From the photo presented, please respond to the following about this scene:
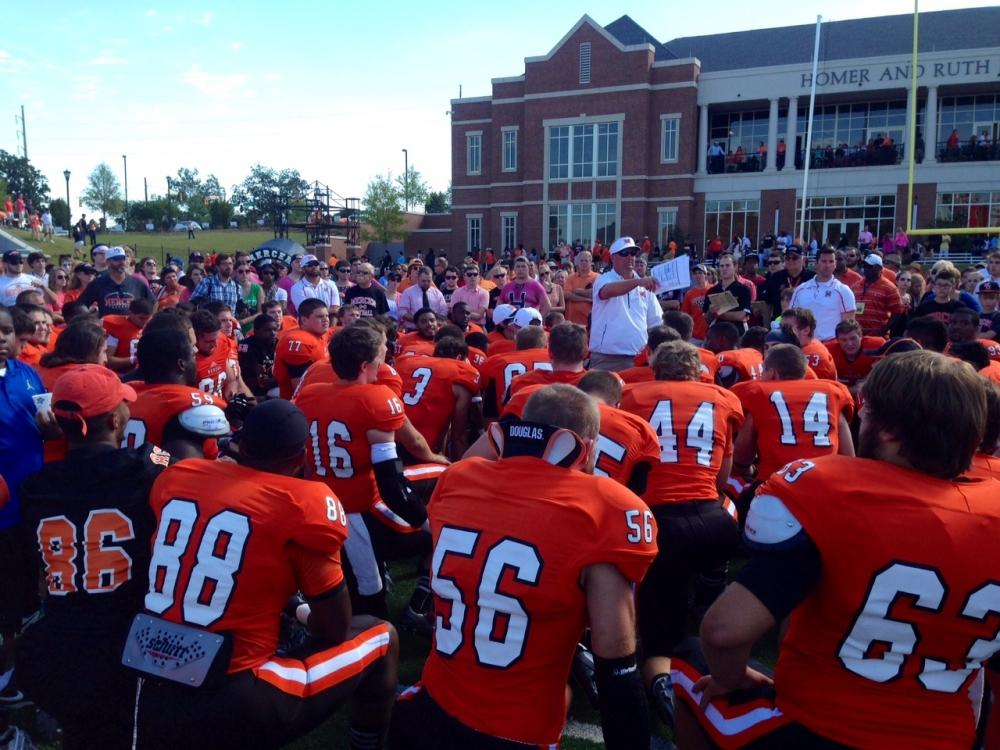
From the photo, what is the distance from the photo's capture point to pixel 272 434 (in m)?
2.86

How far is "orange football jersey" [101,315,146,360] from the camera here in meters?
7.53

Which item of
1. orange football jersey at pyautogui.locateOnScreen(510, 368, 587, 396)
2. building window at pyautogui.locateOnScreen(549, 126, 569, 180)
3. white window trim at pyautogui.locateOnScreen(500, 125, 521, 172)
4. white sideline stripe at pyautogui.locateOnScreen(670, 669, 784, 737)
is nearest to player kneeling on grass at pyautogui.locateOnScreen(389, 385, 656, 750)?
white sideline stripe at pyautogui.locateOnScreen(670, 669, 784, 737)

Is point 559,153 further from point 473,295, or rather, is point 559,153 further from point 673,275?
point 673,275

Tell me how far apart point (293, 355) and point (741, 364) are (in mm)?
3983

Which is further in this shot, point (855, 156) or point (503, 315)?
point (855, 156)

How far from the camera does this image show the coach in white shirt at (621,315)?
→ 756 cm

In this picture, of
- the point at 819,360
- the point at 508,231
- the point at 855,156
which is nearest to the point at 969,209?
the point at 855,156

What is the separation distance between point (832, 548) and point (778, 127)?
41251mm

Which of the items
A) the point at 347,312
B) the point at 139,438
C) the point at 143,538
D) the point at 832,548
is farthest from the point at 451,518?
the point at 347,312

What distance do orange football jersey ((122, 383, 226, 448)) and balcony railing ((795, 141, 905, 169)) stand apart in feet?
125

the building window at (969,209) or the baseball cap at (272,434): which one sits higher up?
the building window at (969,209)

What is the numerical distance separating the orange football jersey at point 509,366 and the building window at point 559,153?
118ft

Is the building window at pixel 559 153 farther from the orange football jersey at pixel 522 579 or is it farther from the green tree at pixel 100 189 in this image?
the green tree at pixel 100 189

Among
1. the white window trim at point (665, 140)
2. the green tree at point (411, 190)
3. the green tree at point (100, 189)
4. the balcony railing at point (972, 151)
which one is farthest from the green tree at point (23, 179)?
the balcony railing at point (972, 151)
